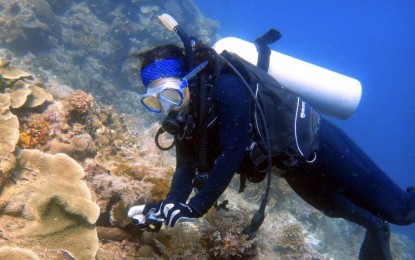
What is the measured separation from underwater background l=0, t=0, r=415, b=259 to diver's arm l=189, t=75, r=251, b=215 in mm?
1005

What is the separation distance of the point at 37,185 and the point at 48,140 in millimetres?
1515

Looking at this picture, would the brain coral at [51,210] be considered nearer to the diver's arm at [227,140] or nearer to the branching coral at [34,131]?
the branching coral at [34,131]

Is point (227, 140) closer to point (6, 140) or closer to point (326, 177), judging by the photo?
point (326, 177)

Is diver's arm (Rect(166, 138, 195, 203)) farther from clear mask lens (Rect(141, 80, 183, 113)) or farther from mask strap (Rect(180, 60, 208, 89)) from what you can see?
mask strap (Rect(180, 60, 208, 89))

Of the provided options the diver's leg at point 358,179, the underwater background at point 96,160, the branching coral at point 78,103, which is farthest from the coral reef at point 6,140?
the diver's leg at point 358,179

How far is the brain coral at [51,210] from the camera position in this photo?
2.86 metres

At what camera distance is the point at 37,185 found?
3186mm

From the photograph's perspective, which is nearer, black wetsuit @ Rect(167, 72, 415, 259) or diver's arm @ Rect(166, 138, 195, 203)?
black wetsuit @ Rect(167, 72, 415, 259)

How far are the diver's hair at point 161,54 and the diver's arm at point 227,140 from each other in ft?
1.80

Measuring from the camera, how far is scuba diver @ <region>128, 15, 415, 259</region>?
2578 millimetres

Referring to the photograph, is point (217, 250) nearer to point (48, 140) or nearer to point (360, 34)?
point (48, 140)

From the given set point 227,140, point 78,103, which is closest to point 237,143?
point 227,140

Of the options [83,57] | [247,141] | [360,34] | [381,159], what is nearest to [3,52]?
[83,57]

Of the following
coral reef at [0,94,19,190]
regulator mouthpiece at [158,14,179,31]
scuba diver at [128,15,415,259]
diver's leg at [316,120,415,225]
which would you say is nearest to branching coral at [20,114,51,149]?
coral reef at [0,94,19,190]
